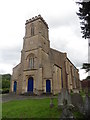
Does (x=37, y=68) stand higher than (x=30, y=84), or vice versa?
(x=37, y=68)

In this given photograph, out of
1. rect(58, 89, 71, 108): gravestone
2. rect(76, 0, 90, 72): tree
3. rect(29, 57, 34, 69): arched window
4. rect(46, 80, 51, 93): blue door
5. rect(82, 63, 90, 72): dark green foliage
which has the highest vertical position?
rect(76, 0, 90, 72): tree

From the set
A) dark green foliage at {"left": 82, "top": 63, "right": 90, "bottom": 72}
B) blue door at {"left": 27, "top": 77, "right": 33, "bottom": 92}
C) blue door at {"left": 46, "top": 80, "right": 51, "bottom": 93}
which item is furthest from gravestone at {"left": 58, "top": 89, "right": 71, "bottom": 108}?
blue door at {"left": 27, "top": 77, "right": 33, "bottom": 92}

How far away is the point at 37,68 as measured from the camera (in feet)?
72.1

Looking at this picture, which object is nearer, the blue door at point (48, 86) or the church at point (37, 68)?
the blue door at point (48, 86)

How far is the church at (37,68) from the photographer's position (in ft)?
68.4

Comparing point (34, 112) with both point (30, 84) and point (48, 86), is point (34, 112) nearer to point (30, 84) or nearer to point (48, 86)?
point (48, 86)

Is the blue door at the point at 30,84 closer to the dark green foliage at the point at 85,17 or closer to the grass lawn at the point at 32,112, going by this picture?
the grass lawn at the point at 32,112

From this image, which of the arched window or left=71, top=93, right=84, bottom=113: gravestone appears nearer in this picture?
left=71, top=93, right=84, bottom=113: gravestone

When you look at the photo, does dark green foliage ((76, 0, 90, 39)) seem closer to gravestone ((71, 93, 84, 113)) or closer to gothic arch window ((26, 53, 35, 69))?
gravestone ((71, 93, 84, 113))

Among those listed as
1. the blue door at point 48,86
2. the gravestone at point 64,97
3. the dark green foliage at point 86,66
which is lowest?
the blue door at point 48,86

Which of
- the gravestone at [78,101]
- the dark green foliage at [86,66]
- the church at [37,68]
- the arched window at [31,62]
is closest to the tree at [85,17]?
the dark green foliage at [86,66]

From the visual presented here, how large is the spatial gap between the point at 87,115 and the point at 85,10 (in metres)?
7.55

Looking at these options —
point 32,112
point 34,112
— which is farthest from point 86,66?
point 32,112

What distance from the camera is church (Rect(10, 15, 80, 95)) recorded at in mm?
20844
